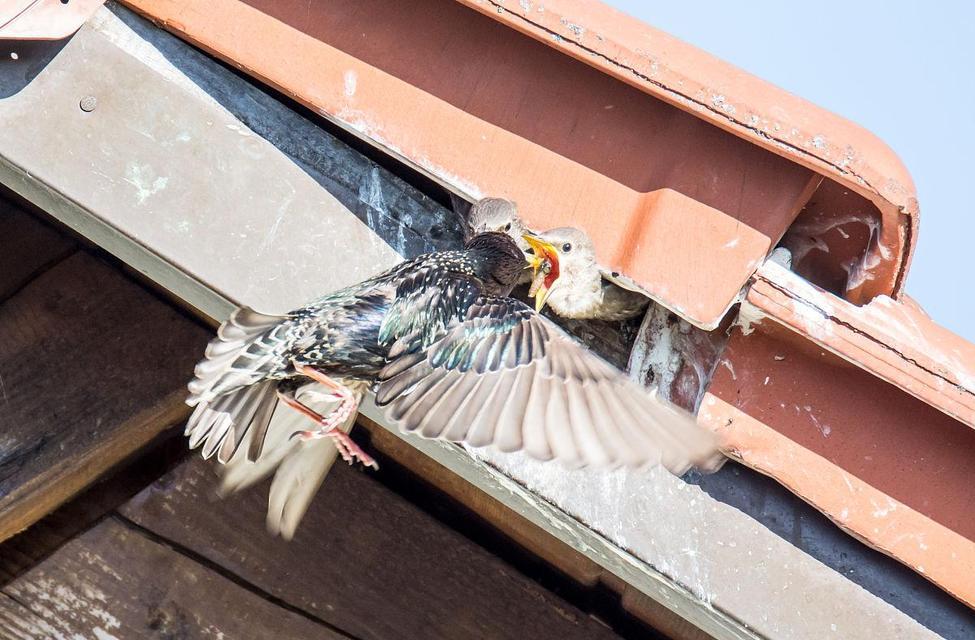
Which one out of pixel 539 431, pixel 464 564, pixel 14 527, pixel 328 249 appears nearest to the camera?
pixel 539 431

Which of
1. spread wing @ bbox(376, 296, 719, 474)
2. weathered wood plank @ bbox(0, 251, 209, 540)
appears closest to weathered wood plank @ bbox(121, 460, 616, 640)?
weathered wood plank @ bbox(0, 251, 209, 540)

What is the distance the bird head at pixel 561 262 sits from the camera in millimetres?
1751

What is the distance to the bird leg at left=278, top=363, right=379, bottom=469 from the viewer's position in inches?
74.8

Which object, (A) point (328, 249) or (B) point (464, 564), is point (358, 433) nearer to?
(B) point (464, 564)

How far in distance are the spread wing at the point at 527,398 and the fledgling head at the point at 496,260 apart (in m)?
0.10

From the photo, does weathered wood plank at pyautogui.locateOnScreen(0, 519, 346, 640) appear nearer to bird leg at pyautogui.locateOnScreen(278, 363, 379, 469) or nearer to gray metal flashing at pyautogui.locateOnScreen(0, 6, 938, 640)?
bird leg at pyautogui.locateOnScreen(278, 363, 379, 469)

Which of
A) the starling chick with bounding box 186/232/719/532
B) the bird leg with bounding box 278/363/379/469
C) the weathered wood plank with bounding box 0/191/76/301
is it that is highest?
the starling chick with bounding box 186/232/719/532

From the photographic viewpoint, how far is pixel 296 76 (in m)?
1.80

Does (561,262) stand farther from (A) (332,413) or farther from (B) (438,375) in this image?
(A) (332,413)

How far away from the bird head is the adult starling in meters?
0.08

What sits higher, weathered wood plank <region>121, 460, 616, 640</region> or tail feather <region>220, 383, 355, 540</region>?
tail feather <region>220, 383, 355, 540</region>

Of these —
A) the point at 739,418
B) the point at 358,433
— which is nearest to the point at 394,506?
the point at 358,433

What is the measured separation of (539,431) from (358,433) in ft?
2.34

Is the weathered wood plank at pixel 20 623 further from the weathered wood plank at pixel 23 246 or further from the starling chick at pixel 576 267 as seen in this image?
the starling chick at pixel 576 267
